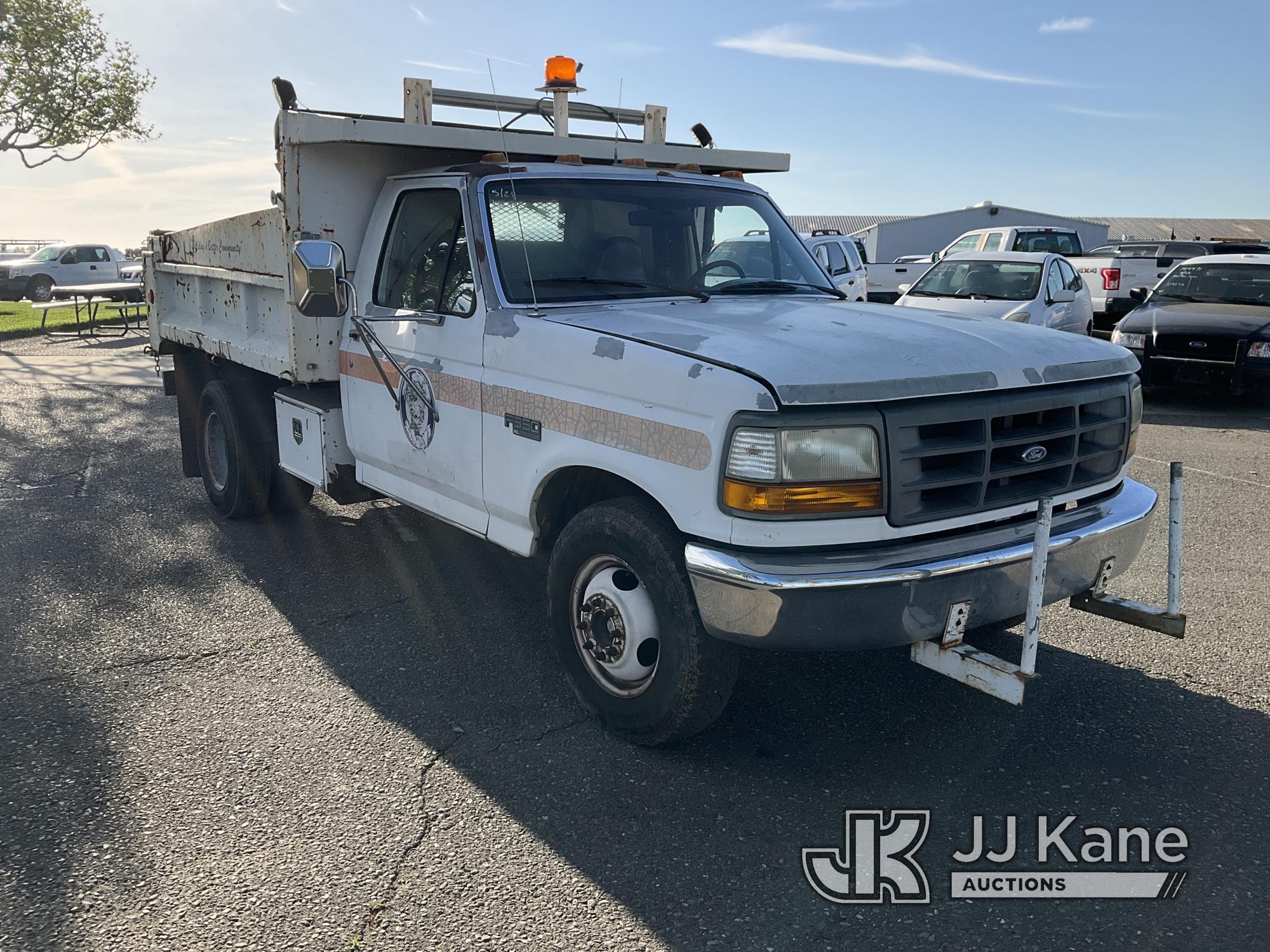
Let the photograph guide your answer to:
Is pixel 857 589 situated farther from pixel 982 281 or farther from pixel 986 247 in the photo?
pixel 986 247

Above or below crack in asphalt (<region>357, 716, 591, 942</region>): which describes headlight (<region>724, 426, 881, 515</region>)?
above

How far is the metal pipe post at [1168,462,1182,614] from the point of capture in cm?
361

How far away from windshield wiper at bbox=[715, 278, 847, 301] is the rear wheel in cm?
345

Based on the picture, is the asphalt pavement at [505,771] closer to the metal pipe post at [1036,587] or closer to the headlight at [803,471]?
the metal pipe post at [1036,587]

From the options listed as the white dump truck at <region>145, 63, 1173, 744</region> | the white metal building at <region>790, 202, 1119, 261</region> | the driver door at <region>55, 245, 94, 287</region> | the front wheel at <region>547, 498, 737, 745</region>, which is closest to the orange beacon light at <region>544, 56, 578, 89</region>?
the white dump truck at <region>145, 63, 1173, 744</region>

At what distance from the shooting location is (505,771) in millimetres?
3594

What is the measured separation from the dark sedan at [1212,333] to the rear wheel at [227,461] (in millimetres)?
9324

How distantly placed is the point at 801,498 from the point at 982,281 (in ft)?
36.4

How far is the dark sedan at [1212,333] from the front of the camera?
11148 mm

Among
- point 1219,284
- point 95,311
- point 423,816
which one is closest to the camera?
point 423,816

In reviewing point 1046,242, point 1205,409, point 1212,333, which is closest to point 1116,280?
point 1046,242

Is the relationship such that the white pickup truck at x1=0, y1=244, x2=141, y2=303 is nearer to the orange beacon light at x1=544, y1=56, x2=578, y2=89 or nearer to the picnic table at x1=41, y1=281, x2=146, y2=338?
the picnic table at x1=41, y1=281, x2=146, y2=338

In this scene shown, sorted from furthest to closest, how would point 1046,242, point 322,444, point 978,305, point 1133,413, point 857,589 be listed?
point 1046,242
point 978,305
point 322,444
point 1133,413
point 857,589

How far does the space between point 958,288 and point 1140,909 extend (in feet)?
37.2
